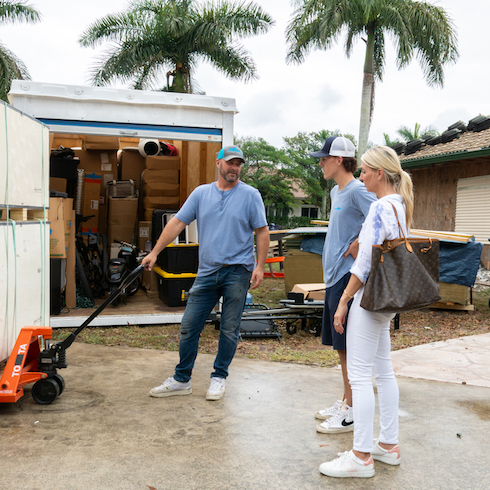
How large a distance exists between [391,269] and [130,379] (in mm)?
2649

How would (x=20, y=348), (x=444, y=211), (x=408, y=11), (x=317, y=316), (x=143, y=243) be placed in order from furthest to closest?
1. (x=408, y=11)
2. (x=444, y=211)
3. (x=143, y=243)
4. (x=317, y=316)
5. (x=20, y=348)

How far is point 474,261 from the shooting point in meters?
7.73

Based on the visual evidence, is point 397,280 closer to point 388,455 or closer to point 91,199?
point 388,455

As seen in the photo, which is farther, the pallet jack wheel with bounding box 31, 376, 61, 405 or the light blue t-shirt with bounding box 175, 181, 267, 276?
the light blue t-shirt with bounding box 175, 181, 267, 276

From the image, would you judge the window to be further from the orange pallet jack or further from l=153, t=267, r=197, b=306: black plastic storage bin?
the orange pallet jack

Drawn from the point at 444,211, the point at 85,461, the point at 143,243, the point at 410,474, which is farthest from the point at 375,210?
the point at 444,211

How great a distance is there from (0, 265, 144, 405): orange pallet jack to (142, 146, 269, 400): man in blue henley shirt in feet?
1.66

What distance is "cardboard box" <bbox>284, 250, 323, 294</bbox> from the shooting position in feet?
25.2

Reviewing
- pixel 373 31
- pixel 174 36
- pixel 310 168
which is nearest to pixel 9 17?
pixel 174 36

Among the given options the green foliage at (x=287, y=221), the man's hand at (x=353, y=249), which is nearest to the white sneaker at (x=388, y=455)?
the man's hand at (x=353, y=249)

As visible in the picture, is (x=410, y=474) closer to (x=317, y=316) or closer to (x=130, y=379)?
(x=130, y=379)

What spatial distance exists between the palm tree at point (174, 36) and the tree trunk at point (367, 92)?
4.42 meters

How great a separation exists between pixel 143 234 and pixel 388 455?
676cm

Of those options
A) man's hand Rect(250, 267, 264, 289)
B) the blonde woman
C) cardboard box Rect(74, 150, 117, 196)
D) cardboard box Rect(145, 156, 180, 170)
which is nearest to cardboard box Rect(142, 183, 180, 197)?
cardboard box Rect(145, 156, 180, 170)
